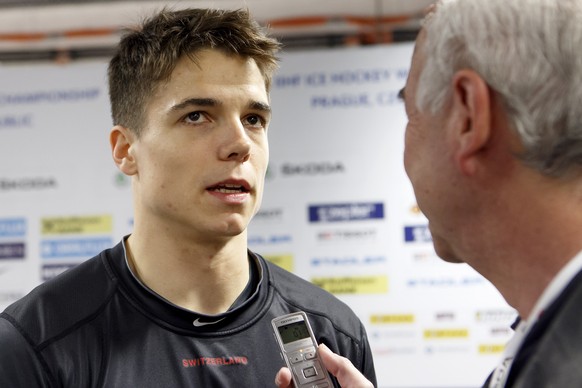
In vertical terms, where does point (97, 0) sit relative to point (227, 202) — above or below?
above

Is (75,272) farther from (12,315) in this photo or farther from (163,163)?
(163,163)

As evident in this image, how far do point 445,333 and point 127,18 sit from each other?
87.3 inches

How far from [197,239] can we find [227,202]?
109mm

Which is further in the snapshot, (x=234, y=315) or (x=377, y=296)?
(x=377, y=296)

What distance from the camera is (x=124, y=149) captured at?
5.44ft

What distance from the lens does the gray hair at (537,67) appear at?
93 centimetres

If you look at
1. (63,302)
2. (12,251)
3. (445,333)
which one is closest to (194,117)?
(63,302)

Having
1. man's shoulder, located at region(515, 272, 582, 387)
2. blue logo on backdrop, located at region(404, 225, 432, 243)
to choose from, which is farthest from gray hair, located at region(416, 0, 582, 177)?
blue logo on backdrop, located at region(404, 225, 432, 243)

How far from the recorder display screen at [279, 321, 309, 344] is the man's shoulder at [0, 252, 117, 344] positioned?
363 mm

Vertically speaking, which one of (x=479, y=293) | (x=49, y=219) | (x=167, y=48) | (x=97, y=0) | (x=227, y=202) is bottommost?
(x=479, y=293)

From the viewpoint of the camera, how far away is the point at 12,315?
144 cm

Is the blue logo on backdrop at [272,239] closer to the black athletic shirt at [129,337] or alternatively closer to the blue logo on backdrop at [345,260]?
the blue logo on backdrop at [345,260]

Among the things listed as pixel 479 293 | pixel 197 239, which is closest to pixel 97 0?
pixel 479 293

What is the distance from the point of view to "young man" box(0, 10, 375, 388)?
1443 mm
